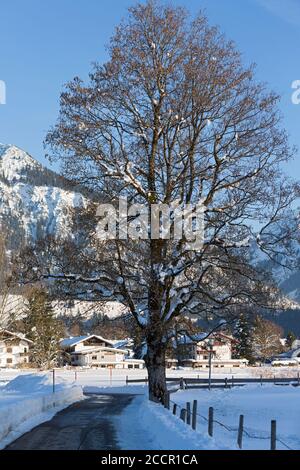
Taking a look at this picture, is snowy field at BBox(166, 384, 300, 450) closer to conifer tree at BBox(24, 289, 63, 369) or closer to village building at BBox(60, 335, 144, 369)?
conifer tree at BBox(24, 289, 63, 369)

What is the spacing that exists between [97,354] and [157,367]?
283 feet

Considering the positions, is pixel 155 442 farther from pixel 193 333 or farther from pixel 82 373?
pixel 82 373

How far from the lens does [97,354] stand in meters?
106

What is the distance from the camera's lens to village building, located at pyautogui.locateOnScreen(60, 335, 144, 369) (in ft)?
346

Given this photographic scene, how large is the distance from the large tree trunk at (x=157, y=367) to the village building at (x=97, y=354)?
83.3 metres

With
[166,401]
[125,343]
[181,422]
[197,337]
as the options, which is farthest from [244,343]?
[181,422]

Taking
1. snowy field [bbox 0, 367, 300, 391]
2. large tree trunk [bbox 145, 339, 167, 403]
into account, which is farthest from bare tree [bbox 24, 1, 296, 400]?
snowy field [bbox 0, 367, 300, 391]

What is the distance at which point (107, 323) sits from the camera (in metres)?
23.0

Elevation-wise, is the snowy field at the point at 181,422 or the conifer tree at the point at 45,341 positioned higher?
the conifer tree at the point at 45,341

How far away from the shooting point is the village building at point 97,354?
105 m

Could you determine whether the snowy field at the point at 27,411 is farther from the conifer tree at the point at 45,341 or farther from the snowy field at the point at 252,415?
the conifer tree at the point at 45,341

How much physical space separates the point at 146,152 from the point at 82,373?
60.2 m

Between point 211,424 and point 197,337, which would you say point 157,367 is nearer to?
point 197,337

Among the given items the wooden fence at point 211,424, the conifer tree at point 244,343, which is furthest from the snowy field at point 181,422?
the conifer tree at point 244,343
